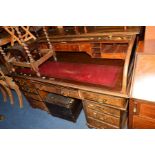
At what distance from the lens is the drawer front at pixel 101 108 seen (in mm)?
2136

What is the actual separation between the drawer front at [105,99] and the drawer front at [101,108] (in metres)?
0.11

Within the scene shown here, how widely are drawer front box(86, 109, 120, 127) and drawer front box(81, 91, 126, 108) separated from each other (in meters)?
0.32

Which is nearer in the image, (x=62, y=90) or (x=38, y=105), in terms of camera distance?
(x=62, y=90)

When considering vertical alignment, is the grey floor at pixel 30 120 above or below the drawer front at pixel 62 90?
below

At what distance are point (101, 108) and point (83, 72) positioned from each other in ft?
2.04

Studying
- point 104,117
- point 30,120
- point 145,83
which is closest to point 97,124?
point 104,117

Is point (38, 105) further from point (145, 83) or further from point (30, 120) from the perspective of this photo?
point (145, 83)

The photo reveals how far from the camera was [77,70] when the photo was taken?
7.97 ft

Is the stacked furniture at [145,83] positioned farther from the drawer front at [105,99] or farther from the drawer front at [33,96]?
the drawer front at [33,96]

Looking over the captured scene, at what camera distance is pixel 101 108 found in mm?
2254

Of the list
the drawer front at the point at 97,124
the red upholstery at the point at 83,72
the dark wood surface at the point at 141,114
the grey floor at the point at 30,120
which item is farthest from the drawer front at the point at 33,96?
the dark wood surface at the point at 141,114

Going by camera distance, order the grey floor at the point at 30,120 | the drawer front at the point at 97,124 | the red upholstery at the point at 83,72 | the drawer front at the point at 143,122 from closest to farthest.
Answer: the drawer front at the point at 143,122
the red upholstery at the point at 83,72
the drawer front at the point at 97,124
the grey floor at the point at 30,120

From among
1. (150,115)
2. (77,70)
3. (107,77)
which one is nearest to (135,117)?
(150,115)
